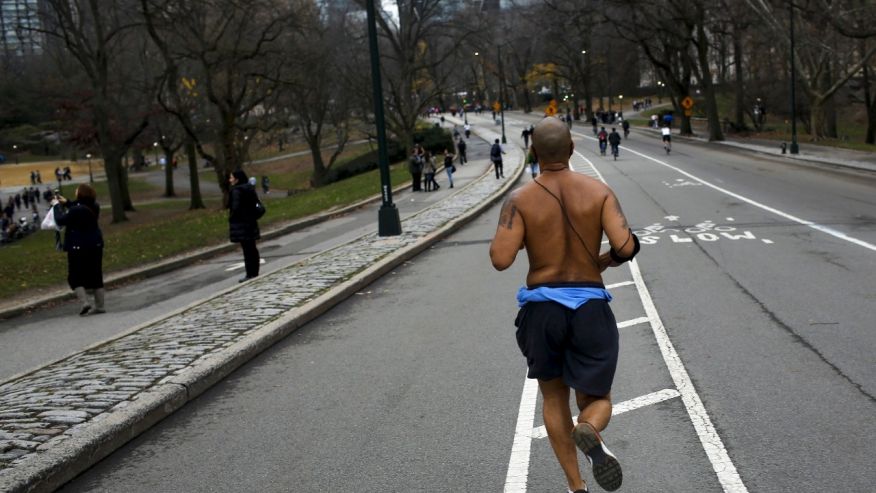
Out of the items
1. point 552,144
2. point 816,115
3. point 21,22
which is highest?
point 21,22

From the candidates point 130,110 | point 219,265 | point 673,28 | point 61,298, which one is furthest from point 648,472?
point 673,28

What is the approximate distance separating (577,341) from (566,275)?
32 centimetres

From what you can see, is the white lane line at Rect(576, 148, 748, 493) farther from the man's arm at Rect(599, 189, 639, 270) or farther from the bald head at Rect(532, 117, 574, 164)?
the bald head at Rect(532, 117, 574, 164)

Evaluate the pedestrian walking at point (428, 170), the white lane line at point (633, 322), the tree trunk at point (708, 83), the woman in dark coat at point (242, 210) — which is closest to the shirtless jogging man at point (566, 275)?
the white lane line at point (633, 322)

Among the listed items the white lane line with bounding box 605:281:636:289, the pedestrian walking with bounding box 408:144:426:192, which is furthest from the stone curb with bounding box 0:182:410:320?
the white lane line with bounding box 605:281:636:289

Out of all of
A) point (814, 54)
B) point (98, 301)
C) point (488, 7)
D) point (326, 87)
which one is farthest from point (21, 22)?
point (488, 7)

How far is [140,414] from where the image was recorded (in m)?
6.77

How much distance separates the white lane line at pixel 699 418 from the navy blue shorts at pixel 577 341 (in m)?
1.06

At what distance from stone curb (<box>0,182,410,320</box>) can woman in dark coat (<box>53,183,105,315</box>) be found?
1.87m

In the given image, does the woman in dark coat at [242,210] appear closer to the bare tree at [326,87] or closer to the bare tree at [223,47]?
the bare tree at [223,47]

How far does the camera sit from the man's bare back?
449 centimetres

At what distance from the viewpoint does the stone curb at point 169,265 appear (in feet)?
49.1

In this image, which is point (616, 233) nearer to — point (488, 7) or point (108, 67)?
point (108, 67)

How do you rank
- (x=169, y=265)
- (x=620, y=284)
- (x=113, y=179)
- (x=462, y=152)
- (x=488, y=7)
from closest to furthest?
(x=620, y=284) → (x=169, y=265) → (x=113, y=179) → (x=462, y=152) → (x=488, y=7)
